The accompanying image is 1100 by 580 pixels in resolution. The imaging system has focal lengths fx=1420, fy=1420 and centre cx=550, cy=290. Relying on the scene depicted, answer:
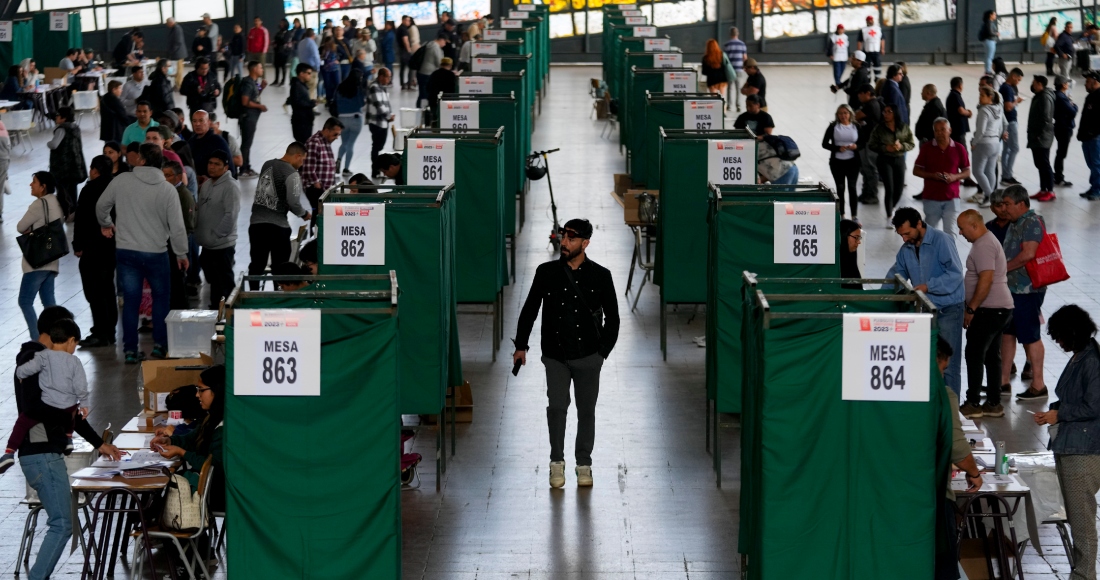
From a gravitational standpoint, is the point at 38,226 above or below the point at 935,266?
above

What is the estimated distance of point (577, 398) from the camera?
9.69 metres

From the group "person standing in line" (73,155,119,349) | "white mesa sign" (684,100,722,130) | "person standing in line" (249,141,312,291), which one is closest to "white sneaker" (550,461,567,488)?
"person standing in line" (249,141,312,291)

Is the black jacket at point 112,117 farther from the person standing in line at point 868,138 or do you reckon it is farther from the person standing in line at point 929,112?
the person standing in line at point 929,112

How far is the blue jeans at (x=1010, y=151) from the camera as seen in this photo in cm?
2036

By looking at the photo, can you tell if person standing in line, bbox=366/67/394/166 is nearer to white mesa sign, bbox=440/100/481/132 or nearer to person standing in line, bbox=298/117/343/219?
white mesa sign, bbox=440/100/481/132

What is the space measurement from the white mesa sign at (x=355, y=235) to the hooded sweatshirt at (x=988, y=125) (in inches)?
450

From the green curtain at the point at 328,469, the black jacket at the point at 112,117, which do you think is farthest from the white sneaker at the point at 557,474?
the black jacket at the point at 112,117

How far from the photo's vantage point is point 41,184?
12.5m

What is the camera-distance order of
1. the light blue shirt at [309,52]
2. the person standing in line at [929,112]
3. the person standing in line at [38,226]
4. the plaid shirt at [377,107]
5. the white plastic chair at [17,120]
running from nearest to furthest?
the person standing in line at [38,226] < the person standing in line at [929,112] < the plaid shirt at [377,107] < the white plastic chair at [17,120] < the light blue shirt at [309,52]

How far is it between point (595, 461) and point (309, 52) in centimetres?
2330

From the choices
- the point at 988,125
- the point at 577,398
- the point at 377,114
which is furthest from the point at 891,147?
the point at 577,398

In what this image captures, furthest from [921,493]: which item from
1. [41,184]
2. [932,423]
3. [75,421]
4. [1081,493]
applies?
[41,184]

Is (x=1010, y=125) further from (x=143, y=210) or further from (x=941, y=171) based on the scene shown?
(x=143, y=210)

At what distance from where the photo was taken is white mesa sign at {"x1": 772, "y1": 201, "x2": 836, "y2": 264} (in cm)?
1013
